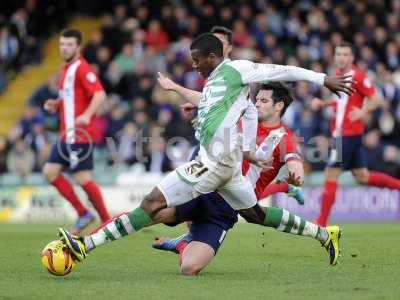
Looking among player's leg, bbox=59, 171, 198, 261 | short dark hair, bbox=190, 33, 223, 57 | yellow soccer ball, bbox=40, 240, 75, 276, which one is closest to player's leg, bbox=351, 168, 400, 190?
short dark hair, bbox=190, 33, 223, 57

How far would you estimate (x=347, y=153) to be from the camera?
13.2 metres

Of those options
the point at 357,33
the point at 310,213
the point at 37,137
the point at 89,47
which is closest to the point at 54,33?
the point at 89,47

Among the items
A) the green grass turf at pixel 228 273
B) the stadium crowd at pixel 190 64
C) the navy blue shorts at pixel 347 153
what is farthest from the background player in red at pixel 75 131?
the stadium crowd at pixel 190 64

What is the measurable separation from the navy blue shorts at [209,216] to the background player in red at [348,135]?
468 centimetres

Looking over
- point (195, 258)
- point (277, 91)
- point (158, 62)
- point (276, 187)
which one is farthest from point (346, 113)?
point (158, 62)

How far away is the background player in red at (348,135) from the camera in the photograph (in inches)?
517

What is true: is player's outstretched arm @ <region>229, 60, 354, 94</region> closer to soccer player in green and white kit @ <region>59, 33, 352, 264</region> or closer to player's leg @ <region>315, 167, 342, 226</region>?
soccer player in green and white kit @ <region>59, 33, 352, 264</region>

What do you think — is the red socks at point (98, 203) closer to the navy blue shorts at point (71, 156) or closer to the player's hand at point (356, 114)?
the navy blue shorts at point (71, 156)

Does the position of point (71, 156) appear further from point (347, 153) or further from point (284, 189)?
point (347, 153)

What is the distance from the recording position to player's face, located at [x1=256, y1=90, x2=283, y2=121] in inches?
372

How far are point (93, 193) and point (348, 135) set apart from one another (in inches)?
137

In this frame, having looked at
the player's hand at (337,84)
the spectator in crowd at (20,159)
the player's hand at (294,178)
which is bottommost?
the spectator in crowd at (20,159)

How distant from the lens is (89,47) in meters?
21.8

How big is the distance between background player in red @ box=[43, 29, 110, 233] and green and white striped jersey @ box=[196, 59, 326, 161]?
14.2 ft
